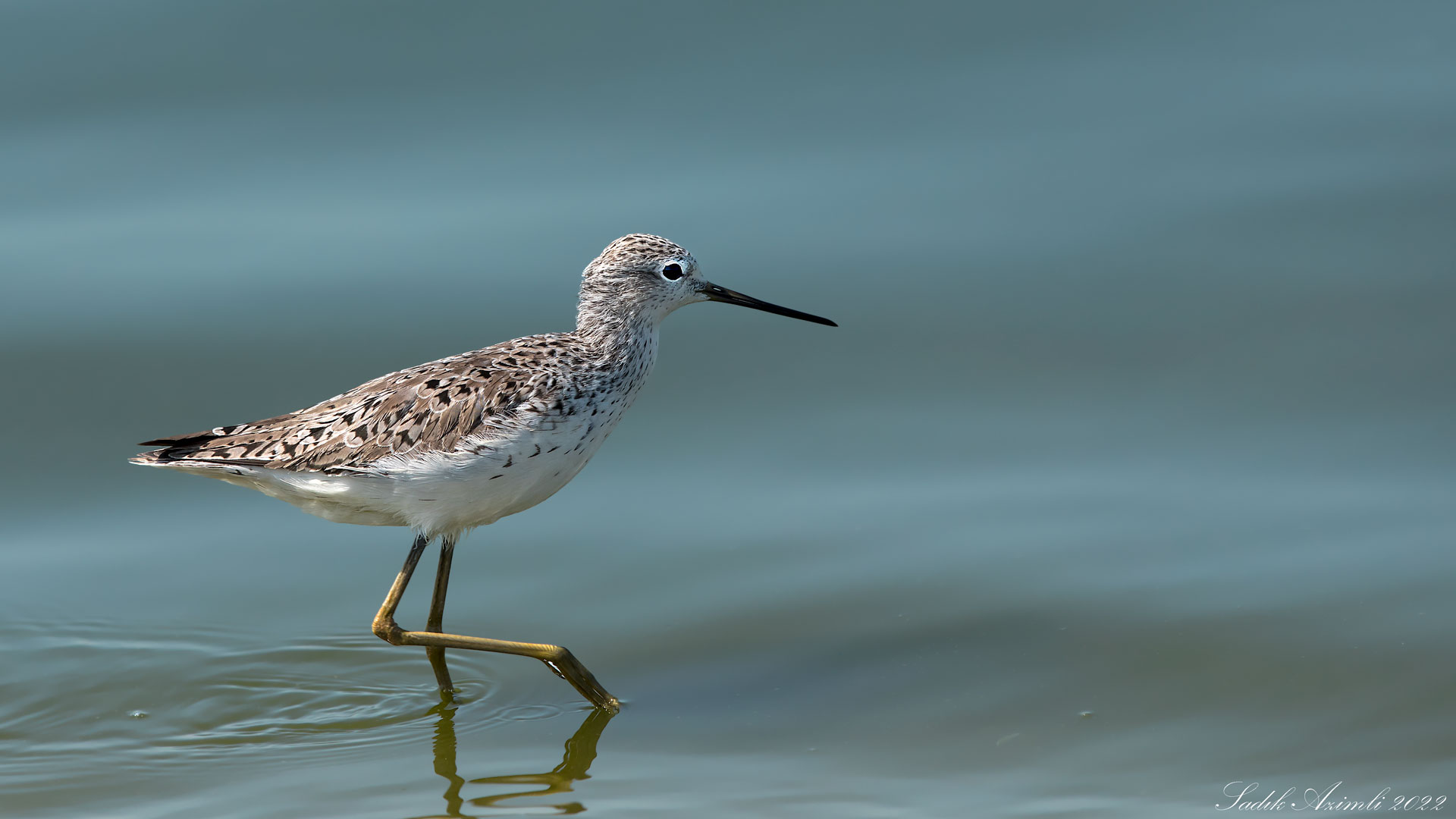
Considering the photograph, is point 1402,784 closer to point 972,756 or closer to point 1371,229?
point 972,756

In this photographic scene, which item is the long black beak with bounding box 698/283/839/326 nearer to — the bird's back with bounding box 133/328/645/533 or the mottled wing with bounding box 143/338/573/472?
the bird's back with bounding box 133/328/645/533

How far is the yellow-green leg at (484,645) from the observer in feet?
25.5

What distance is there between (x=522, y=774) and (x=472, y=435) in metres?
1.58

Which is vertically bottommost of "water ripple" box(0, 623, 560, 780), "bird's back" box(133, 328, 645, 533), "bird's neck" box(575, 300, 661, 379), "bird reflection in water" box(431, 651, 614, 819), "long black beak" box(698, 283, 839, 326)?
"bird reflection in water" box(431, 651, 614, 819)

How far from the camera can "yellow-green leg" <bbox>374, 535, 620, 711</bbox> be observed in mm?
7781

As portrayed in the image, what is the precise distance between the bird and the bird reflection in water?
0.28 m

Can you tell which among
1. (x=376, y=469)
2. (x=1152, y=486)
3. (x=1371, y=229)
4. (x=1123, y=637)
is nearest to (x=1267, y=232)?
(x=1371, y=229)

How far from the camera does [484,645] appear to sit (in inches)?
311

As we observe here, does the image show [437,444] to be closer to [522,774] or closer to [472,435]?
[472,435]

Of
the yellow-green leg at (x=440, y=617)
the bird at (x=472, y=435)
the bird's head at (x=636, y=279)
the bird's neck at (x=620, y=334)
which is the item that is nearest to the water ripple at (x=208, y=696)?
the yellow-green leg at (x=440, y=617)

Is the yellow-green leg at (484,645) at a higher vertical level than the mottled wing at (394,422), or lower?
lower

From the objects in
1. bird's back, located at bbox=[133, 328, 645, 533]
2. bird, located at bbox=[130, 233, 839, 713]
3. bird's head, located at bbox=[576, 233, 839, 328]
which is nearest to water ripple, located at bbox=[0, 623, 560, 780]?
bird, located at bbox=[130, 233, 839, 713]

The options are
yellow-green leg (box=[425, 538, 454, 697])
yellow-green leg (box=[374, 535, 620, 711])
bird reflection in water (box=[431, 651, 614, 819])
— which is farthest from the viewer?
yellow-green leg (box=[425, 538, 454, 697])

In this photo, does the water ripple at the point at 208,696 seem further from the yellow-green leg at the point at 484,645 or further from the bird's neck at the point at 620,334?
the bird's neck at the point at 620,334
